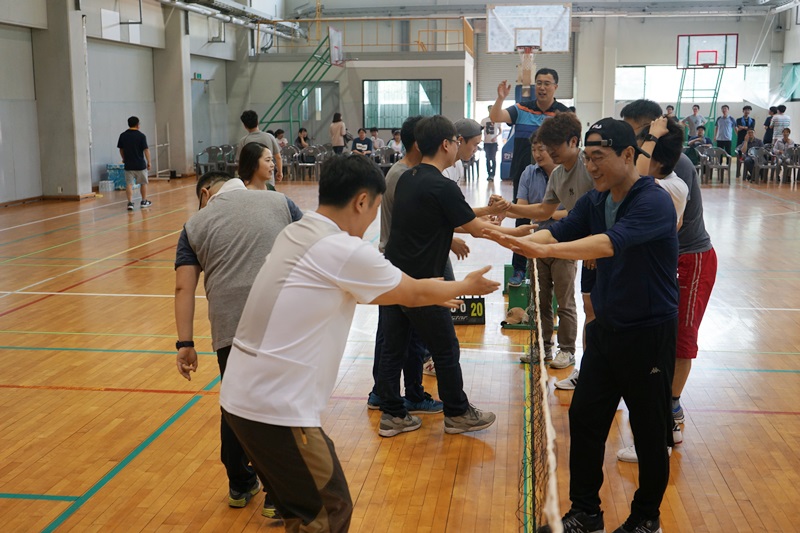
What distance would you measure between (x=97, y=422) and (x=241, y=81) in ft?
84.9

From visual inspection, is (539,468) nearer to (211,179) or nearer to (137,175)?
(211,179)

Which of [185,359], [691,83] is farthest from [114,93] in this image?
[691,83]

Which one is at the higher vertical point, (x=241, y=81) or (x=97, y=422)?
(x=241, y=81)

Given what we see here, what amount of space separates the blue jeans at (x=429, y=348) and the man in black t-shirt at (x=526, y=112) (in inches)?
135

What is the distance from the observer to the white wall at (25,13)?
16844 mm

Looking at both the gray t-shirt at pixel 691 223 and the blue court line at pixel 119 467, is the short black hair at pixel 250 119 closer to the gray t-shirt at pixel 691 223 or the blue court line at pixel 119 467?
the blue court line at pixel 119 467

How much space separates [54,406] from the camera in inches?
238

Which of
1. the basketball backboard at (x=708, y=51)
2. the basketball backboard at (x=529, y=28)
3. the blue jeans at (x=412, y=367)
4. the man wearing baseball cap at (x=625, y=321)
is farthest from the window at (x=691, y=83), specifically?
the man wearing baseball cap at (x=625, y=321)

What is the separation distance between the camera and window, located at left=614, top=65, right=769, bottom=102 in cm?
3394

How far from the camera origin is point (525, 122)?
8.44 m

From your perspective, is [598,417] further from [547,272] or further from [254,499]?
[547,272]

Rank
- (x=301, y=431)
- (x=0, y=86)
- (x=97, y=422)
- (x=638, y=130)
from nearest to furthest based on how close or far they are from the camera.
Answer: (x=301, y=431)
(x=638, y=130)
(x=97, y=422)
(x=0, y=86)

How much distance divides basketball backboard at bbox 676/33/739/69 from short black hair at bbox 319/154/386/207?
3238cm

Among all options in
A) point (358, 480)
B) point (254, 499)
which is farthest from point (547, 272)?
point (254, 499)
